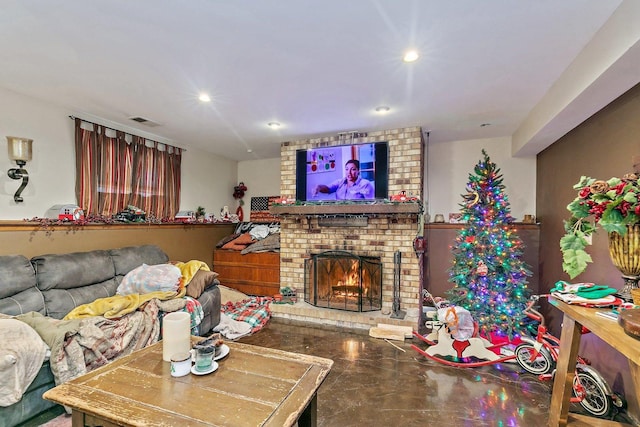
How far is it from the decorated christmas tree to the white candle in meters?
2.85

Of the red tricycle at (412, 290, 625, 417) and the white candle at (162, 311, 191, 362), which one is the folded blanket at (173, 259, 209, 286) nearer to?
the white candle at (162, 311, 191, 362)

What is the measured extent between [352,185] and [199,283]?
221 centimetres

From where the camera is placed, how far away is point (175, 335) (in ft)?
4.91

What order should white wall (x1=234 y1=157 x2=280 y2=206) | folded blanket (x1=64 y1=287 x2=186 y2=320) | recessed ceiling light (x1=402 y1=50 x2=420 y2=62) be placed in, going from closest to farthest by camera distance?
recessed ceiling light (x1=402 y1=50 x2=420 y2=62), folded blanket (x1=64 y1=287 x2=186 y2=320), white wall (x1=234 y1=157 x2=280 y2=206)

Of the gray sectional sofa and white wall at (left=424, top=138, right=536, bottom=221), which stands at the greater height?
white wall at (left=424, top=138, right=536, bottom=221)

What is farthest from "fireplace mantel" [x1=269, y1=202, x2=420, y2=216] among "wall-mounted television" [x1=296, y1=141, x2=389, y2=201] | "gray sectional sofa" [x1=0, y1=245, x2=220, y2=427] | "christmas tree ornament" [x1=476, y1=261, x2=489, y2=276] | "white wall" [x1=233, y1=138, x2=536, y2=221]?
"gray sectional sofa" [x1=0, y1=245, x2=220, y2=427]

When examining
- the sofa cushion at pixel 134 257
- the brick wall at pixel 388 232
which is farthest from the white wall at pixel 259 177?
the sofa cushion at pixel 134 257

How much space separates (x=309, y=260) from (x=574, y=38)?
3466 mm

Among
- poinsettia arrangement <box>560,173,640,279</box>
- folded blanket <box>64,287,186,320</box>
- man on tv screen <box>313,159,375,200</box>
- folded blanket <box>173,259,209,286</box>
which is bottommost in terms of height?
folded blanket <box>64,287,186,320</box>

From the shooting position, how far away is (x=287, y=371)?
1.43 m

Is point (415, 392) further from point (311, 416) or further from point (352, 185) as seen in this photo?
point (352, 185)

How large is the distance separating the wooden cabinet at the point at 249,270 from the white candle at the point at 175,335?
3154 mm

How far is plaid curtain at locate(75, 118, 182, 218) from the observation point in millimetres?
3387

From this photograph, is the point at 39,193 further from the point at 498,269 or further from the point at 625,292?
the point at 498,269
